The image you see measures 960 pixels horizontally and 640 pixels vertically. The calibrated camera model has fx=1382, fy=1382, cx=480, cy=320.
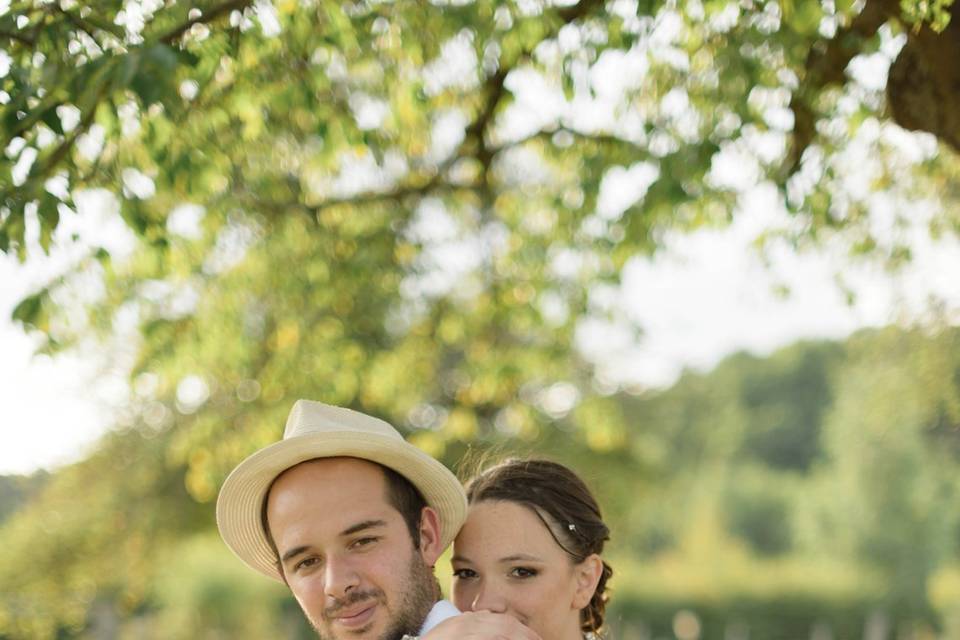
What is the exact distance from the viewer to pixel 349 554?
3.37 metres

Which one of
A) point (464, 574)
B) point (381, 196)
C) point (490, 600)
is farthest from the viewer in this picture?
point (381, 196)

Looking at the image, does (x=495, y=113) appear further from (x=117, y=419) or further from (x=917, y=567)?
(x=917, y=567)

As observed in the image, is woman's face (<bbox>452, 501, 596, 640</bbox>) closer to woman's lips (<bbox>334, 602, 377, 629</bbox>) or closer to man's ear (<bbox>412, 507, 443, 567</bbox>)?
man's ear (<bbox>412, 507, 443, 567</bbox>)

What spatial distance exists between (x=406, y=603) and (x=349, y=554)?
0.18 meters

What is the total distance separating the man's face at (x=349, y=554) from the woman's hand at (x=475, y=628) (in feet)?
0.52

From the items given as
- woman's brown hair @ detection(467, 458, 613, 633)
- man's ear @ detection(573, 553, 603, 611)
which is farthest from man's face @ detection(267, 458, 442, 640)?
man's ear @ detection(573, 553, 603, 611)

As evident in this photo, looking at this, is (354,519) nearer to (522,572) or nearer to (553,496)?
(522,572)

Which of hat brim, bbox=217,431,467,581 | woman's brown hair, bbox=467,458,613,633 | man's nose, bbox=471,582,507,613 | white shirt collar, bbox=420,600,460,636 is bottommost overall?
white shirt collar, bbox=420,600,460,636

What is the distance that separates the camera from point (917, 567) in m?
40.5

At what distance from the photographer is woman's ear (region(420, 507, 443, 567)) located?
3607 mm

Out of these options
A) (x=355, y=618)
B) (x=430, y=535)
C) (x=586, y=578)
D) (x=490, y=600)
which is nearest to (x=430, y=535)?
(x=430, y=535)

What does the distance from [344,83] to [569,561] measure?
527cm

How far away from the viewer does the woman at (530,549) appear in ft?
12.6

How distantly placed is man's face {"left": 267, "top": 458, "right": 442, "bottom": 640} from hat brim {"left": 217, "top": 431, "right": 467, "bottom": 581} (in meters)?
0.06
